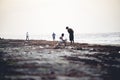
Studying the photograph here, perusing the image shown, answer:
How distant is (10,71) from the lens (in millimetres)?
5977

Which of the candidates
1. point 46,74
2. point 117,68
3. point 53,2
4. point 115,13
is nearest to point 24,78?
point 46,74

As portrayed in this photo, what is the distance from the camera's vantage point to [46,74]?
5.56m

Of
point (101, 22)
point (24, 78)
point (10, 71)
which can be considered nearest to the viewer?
point (24, 78)

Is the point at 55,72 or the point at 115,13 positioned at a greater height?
the point at 115,13

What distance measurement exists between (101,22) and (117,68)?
1482cm

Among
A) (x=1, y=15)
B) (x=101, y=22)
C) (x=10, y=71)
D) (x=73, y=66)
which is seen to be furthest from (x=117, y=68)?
(x=101, y=22)

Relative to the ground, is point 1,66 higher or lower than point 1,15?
A: lower

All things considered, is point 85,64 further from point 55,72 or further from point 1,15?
point 1,15

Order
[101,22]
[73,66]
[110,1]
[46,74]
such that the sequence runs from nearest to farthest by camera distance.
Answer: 1. [46,74]
2. [73,66]
3. [110,1]
4. [101,22]

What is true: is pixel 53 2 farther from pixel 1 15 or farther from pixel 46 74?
pixel 46 74

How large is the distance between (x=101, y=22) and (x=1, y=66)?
15378 millimetres

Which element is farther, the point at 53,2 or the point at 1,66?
the point at 53,2

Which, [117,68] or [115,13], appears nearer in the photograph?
[117,68]

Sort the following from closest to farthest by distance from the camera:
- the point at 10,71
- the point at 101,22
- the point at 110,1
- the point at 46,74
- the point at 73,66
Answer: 1. the point at 46,74
2. the point at 10,71
3. the point at 73,66
4. the point at 110,1
5. the point at 101,22
